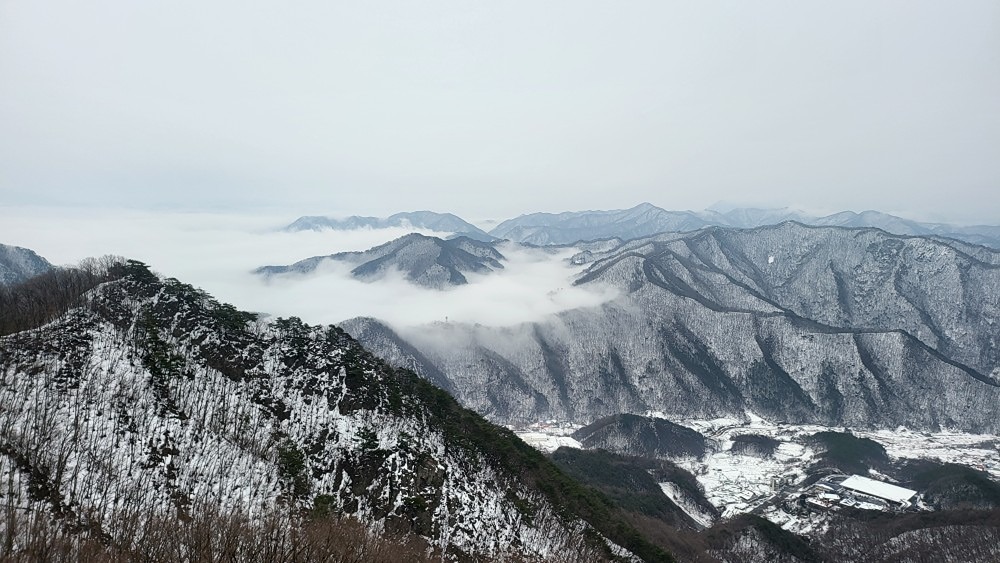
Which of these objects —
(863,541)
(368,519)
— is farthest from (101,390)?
(863,541)

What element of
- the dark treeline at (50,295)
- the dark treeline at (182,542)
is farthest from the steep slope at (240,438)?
the dark treeline at (50,295)

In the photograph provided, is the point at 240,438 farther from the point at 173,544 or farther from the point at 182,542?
the point at 173,544

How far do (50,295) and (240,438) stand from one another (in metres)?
86.1

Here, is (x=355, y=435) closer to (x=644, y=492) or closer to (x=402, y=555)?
(x=402, y=555)

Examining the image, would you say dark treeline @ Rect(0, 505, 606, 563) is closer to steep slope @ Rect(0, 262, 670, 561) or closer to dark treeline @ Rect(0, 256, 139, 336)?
steep slope @ Rect(0, 262, 670, 561)

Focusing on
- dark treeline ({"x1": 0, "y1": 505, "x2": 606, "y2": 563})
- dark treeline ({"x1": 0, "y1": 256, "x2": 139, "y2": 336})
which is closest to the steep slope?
dark treeline ({"x1": 0, "y1": 505, "x2": 606, "y2": 563})

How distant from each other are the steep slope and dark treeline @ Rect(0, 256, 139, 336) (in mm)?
7039

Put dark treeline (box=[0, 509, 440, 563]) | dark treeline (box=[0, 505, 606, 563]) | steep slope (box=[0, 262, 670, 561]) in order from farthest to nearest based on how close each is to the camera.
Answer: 1. steep slope (box=[0, 262, 670, 561])
2. dark treeline (box=[0, 505, 606, 563])
3. dark treeline (box=[0, 509, 440, 563])

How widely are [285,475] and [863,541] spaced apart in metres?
194

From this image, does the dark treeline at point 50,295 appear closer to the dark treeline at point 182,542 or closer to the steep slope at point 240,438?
the steep slope at point 240,438

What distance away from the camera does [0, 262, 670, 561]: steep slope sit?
53875 mm

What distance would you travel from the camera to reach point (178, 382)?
81.8 metres

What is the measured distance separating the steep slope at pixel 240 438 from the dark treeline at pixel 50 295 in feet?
23.1

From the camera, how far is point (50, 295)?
376 feet
